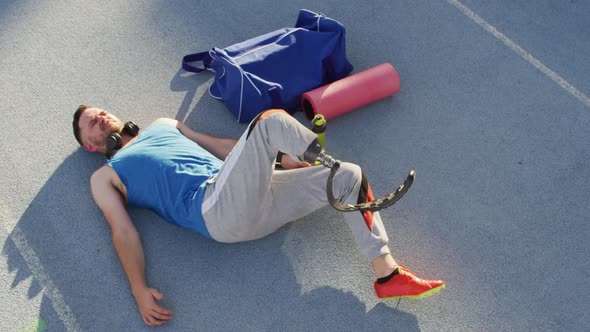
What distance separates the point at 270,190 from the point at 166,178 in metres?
0.55

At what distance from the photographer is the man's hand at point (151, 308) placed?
2.77m

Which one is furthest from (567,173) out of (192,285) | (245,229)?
(192,285)

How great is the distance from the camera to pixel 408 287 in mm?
2736

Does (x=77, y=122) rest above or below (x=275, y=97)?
above

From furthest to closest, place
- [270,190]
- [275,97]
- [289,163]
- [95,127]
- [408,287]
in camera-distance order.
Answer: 1. [275,97]
2. [95,127]
3. [289,163]
4. [270,190]
5. [408,287]

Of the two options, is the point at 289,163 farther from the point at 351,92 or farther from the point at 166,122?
the point at 166,122

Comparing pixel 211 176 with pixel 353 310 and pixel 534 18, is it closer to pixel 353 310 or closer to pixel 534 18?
pixel 353 310

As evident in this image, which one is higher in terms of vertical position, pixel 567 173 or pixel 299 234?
pixel 299 234

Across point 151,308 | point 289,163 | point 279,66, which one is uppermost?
point 279,66

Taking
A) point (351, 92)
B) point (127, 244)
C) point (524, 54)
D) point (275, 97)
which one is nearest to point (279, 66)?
point (275, 97)

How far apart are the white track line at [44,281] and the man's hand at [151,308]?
317 millimetres

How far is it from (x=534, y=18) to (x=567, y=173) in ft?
4.27

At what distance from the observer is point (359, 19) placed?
4.05 metres

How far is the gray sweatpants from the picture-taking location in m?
2.58
